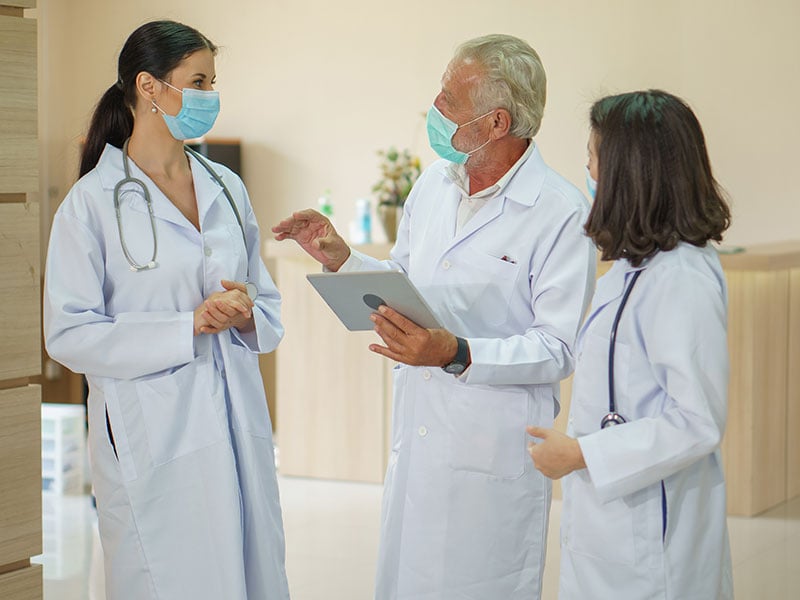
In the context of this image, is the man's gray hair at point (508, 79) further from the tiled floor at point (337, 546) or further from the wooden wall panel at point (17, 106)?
the tiled floor at point (337, 546)

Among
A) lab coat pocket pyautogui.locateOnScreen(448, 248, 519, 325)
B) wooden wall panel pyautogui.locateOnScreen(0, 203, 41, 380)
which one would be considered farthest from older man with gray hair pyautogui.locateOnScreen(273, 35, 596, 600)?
wooden wall panel pyautogui.locateOnScreen(0, 203, 41, 380)

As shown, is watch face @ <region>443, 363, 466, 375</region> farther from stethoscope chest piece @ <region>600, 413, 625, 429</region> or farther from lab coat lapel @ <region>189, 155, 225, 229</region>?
lab coat lapel @ <region>189, 155, 225, 229</region>

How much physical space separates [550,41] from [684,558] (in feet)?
16.5

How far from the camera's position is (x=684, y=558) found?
75.2 inches

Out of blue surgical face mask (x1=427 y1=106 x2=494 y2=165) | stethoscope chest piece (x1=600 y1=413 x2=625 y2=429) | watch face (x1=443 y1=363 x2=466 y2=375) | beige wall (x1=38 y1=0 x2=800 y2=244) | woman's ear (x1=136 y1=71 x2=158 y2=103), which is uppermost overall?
beige wall (x1=38 y1=0 x2=800 y2=244)

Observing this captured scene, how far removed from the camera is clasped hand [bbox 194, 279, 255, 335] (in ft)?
7.55

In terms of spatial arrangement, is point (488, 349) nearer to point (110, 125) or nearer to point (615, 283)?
point (615, 283)

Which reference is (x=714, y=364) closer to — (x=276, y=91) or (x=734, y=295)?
(x=734, y=295)

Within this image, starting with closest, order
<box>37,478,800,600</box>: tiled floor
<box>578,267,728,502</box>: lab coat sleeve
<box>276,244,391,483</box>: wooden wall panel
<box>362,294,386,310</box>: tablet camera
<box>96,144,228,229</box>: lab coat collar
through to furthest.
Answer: <box>578,267,728,502</box>: lab coat sleeve, <box>362,294,386,310</box>: tablet camera, <box>96,144,228,229</box>: lab coat collar, <box>37,478,800,600</box>: tiled floor, <box>276,244,391,483</box>: wooden wall panel

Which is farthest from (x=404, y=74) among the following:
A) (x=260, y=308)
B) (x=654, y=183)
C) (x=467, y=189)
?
(x=654, y=183)

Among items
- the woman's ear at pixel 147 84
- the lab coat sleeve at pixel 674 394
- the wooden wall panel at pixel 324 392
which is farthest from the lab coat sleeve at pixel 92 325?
the wooden wall panel at pixel 324 392

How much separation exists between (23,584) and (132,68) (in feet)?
3.81

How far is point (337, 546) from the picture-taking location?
4766 mm

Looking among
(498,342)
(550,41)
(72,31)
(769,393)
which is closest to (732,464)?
(769,393)
